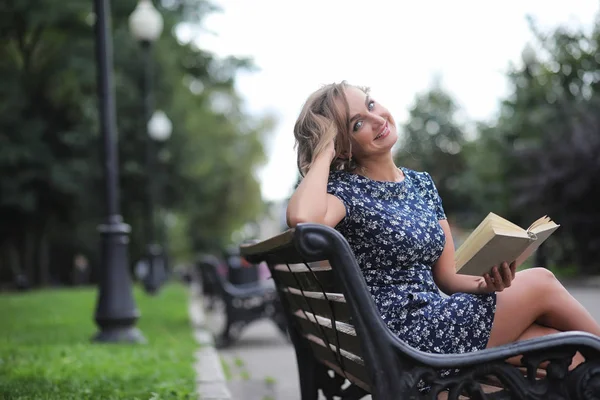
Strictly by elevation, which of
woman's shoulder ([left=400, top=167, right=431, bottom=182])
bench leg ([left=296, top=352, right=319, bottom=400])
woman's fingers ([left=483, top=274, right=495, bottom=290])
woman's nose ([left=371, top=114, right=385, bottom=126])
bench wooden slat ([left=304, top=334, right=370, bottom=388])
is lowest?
bench leg ([left=296, top=352, right=319, bottom=400])

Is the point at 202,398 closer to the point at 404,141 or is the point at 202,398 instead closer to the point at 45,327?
the point at 45,327

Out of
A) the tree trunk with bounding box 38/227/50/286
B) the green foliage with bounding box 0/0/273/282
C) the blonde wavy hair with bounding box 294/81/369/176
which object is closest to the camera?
the blonde wavy hair with bounding box 294/81/369/176

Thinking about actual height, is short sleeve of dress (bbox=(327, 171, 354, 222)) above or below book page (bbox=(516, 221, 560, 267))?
above

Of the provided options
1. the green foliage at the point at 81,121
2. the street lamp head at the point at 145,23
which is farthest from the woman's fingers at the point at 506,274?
the green foliage at the point at 81,121

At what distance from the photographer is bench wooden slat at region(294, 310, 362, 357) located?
111 inches

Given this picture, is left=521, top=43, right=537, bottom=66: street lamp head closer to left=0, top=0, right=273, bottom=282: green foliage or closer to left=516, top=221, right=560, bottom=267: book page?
left=0, top=0, right=273, bottom=282: green foliage

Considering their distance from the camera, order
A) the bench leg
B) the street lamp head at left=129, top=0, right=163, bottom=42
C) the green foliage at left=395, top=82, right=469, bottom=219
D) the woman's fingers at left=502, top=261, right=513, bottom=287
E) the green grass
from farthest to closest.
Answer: the green foliage at left=395, top=82, right=469, bottom=219
the street lamp head at left=129, top=0, right=163, bottom=42
the green grass
the bench leg
the woman's fingers at left=502, top=261, right=513, bottom=287

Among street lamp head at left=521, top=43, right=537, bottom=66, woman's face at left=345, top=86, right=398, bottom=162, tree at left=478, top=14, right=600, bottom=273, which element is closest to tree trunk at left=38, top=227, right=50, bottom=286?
tree at left=478, top=14, right=600, bottom=273

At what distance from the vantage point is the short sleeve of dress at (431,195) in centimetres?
353

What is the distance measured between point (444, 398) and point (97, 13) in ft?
24.8

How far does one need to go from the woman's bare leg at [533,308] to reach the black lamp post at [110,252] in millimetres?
6459

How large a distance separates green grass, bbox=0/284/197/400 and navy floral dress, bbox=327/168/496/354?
1819mm

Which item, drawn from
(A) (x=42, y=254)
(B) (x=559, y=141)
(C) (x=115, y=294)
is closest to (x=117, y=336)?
(C) (x=115, y=294)

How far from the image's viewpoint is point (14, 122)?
1236 inches
